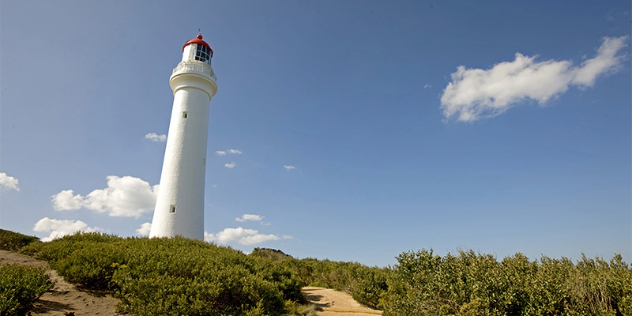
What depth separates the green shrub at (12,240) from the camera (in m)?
12.8

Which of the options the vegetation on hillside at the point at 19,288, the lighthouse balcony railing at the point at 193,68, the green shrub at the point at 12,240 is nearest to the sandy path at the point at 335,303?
the vegetation on hillside at the point at 19,288

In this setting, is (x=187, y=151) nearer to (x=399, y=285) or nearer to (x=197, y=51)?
(x=197, y=51)

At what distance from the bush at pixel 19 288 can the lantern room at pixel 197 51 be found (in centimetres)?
1613

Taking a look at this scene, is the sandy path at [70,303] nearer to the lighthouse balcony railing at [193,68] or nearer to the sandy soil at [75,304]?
the sandy soil at [75,304]

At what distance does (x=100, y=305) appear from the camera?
761 centimetres

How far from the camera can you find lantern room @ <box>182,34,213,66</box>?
20.5 metres

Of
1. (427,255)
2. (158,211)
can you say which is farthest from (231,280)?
(158,211)

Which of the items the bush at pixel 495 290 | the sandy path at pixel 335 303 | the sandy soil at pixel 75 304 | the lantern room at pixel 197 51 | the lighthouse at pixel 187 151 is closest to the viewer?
the bush at pixel 495 290

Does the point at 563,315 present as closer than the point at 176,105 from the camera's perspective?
Yes

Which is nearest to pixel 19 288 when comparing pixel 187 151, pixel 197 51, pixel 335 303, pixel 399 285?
pixel 335 303

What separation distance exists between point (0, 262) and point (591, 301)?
16.8m

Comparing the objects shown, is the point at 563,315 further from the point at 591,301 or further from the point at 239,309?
the point at 239,309

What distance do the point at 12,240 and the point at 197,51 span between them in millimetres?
13837

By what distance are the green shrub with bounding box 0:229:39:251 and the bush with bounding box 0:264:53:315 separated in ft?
25.4
